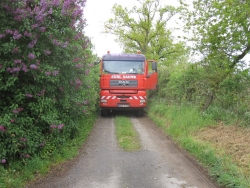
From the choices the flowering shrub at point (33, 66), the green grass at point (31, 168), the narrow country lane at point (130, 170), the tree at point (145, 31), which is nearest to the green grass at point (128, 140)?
the narrow country lane at point (130, 170)

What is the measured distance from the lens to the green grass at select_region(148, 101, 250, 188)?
4.89m

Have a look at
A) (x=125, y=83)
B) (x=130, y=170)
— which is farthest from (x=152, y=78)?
(x=130, y=170)

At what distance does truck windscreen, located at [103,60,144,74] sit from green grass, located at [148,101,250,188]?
221 centimetres

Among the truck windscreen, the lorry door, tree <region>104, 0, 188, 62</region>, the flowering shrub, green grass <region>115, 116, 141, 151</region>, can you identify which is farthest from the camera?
tree <region>104, 0, 188, 62</region>

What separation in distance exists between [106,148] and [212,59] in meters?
4.68

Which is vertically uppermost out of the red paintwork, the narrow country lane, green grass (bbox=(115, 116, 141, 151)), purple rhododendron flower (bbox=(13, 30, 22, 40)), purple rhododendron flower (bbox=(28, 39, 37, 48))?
purple rhododendron flower (bbox=(13, 30, 22, 40))

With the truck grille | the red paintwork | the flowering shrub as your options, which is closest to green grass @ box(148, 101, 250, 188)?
the red paintwork

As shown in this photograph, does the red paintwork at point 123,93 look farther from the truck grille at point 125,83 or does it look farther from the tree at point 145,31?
the tree at point 145,31

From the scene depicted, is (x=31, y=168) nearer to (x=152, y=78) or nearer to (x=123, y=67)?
(x=123, y=67)

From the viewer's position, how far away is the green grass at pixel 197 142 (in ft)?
16.1

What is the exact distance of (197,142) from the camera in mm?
7062

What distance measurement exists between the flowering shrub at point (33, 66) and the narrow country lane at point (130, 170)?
857 millimetres

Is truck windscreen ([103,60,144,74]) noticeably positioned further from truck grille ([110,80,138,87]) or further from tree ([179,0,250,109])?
tree ([179,0,250,109])

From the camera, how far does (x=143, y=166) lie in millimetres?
5914
